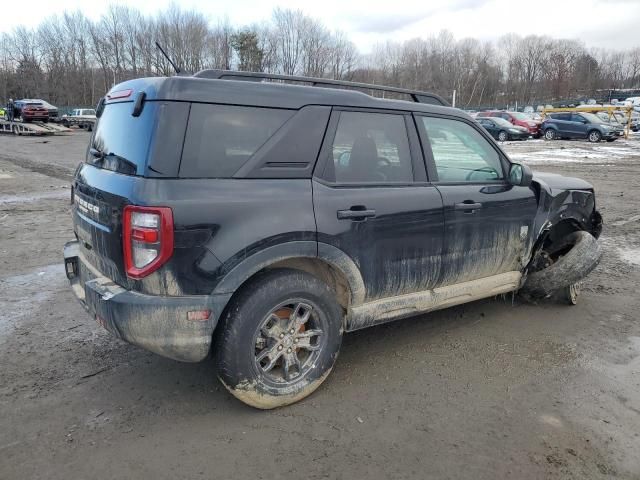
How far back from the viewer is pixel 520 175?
13.5 ft

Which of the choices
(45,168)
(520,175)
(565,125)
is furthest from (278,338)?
(565,125)

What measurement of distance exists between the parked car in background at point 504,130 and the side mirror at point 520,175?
2755 centimetres

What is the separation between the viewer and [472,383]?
11.3ft

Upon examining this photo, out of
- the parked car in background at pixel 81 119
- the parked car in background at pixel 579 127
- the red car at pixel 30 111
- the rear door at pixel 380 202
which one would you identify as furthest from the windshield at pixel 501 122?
the parked car in background at pixel 81 119

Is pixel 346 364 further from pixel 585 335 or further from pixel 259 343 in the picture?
Answer: pixel 585 335

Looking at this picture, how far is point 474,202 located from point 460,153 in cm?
48

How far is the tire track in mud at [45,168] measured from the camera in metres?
14.4

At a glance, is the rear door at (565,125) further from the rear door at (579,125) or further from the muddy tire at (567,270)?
the muddy tire at (567,270)

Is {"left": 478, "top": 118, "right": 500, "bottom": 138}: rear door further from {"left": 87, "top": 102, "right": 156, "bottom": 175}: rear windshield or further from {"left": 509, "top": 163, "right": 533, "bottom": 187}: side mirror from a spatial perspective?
{"left": 87, "top": 102, "right": 156, "bottom": 175}: rear windshield

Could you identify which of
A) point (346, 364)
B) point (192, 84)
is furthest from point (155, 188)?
point (346, 364)

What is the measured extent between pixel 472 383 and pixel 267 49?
256 feet

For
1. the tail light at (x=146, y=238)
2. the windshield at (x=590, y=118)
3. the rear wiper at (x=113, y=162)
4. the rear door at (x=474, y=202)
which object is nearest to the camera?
the tail light at (x=146, y=238)

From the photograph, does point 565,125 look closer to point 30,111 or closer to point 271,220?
point 271,220

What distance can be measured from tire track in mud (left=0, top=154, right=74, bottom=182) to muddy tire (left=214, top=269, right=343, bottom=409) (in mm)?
12304
